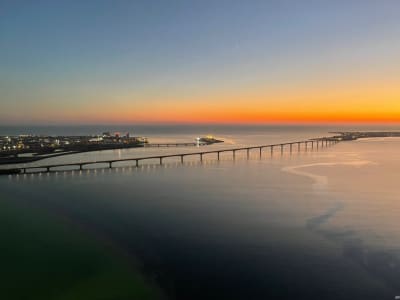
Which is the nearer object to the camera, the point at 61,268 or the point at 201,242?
the point at 61,268

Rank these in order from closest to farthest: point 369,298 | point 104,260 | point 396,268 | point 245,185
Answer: point 369,298 < point 396,268 < point 104,260 < point 245,185

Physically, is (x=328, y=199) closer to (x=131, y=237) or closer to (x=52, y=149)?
(x=131, y=237)

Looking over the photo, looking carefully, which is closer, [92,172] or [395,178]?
[395,178]

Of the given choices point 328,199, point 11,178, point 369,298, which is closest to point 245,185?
point 328,199
